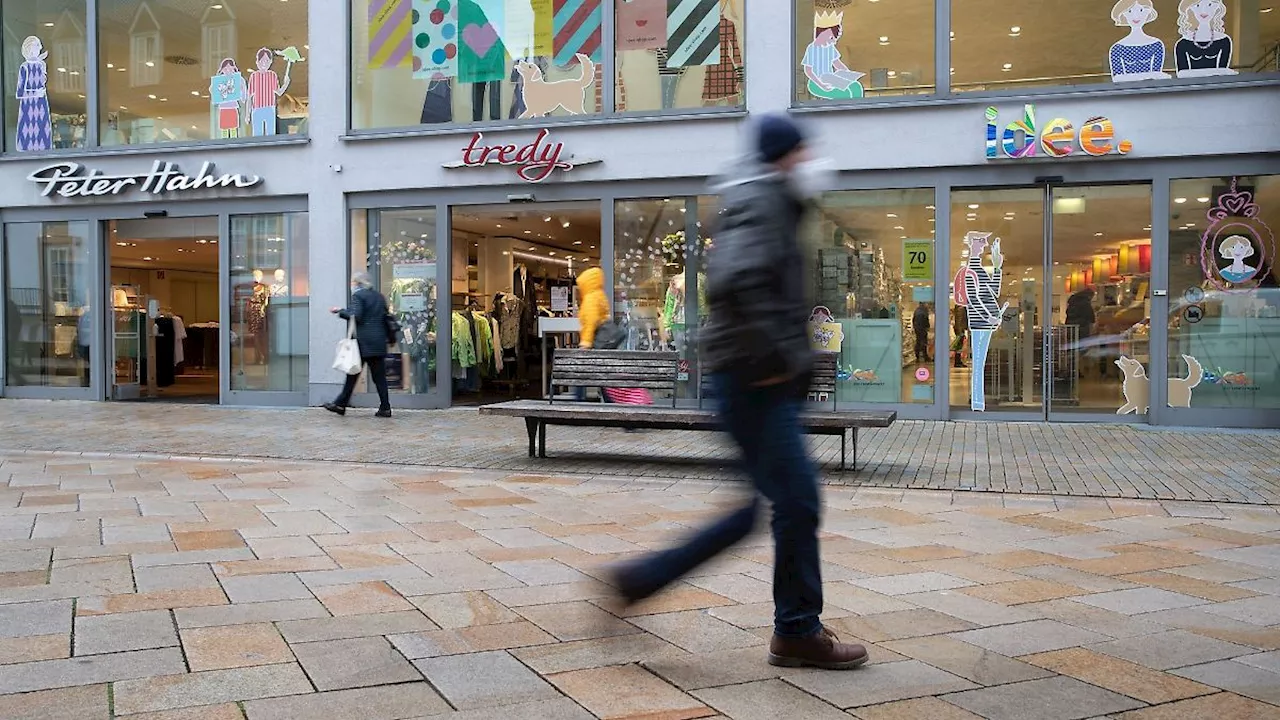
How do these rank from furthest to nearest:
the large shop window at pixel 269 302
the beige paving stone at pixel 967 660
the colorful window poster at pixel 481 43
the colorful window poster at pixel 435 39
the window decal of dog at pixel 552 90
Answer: the large shop window at pixel 269 302 → the colorful window poster at pixel 435 39 → the colorful window poster at pixel 481 43 → the window decal of dog at pixel 552 90 → the beige paving stone at pixel 967 660

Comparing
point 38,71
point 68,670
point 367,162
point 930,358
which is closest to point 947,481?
point 930,358

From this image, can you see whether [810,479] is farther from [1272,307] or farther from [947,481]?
[1272,307]

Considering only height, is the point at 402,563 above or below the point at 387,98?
Result: below

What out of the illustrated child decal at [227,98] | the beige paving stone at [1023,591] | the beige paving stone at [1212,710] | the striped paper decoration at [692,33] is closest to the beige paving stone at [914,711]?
the beige paving stone at [1212,710]

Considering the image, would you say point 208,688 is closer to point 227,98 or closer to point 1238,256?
point 1238,256

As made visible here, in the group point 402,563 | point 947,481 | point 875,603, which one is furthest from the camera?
point 947,481

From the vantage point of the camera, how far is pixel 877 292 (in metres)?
13.2

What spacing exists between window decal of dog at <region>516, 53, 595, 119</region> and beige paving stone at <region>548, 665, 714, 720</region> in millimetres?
11388

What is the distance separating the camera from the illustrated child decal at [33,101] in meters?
16.7

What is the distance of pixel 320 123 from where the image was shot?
49.4ft

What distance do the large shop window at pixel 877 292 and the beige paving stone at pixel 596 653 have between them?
927cm

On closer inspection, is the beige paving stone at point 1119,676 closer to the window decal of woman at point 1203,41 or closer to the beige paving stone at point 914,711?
the beige paving stone at point 914,711

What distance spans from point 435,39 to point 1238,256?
10.2 meters

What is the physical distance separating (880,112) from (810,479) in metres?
10.3
